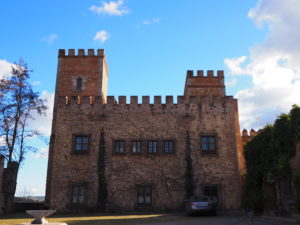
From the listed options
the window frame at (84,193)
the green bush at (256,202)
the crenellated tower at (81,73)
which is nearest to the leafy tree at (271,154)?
the green bush at (256,202)

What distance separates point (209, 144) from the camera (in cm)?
2038

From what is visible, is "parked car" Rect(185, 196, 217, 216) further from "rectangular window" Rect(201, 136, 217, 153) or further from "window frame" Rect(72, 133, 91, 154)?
"window frame" Rect(72, 133, 91, 154)

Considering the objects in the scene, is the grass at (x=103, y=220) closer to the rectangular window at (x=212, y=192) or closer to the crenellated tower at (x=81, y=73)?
the rectangular window at (x=212, y=192)

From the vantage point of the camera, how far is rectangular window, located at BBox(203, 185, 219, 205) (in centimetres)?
1940

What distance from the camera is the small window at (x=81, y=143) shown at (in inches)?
801

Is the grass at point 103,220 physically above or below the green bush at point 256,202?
below

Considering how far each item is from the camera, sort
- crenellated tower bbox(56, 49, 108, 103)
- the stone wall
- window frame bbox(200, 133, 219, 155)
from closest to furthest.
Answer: the stone wall → window frame bbox(200, 133, 219, 155) → crenellated tower bbox(56, 49, 108, 103)

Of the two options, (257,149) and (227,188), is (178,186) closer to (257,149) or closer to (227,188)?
(227,188)

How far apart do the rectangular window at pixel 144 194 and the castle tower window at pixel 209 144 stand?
4455 mm

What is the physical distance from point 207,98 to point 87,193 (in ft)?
33.8

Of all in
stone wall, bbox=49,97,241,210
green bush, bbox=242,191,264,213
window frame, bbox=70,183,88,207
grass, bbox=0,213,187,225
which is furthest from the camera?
stone wall, bbox=49,97,241,210

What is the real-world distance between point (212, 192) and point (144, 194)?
4.35 meters

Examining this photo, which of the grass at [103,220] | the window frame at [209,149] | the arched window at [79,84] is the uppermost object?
the arched window at [79,84]

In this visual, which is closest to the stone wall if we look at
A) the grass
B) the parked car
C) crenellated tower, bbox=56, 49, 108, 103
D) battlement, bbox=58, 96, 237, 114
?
battlement, bbox=58, 96, 237, 114
